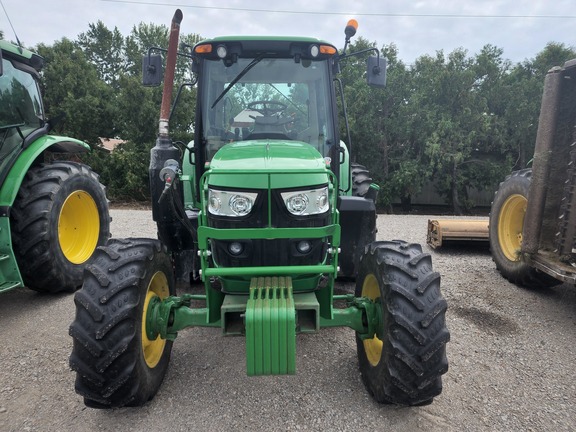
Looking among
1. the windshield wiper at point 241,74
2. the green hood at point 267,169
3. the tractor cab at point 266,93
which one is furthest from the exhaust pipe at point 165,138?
the green hood at point 267,169

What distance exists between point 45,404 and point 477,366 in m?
2.94

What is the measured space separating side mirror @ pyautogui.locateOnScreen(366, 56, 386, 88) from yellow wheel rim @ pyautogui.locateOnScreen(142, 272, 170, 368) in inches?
95.8

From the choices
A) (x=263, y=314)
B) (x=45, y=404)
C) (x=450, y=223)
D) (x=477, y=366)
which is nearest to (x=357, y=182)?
(x=450, y=223)

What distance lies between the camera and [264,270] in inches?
91.8

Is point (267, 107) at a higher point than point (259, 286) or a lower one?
higher

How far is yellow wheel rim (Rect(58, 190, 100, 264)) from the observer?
448 centimetres

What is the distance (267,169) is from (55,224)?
267cm

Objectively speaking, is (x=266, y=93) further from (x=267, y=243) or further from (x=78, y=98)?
(x=78, y=98)

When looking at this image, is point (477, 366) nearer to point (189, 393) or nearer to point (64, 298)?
point (189, 393)

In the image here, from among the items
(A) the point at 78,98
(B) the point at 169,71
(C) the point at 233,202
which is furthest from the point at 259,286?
(A) the point at 78,98

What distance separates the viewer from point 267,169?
235 cm

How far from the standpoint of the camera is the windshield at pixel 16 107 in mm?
4008

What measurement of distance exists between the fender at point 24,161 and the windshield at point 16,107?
144 millimetres

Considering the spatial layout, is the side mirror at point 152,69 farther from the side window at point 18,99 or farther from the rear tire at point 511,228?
the rear tire at point 511,228
